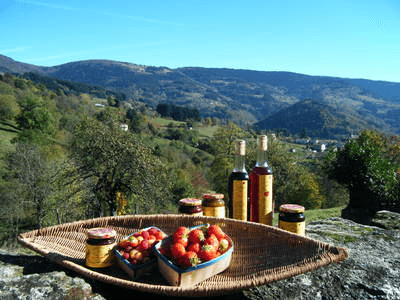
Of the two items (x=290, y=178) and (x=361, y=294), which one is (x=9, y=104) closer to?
(x=290, y=178)

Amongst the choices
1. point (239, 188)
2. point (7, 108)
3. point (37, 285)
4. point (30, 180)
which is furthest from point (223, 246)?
point (7, 108)

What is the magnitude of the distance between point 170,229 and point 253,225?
80cm

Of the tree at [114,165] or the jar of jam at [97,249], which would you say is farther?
the tree at [114,165]

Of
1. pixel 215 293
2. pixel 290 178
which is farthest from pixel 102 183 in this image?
pixel 290 178

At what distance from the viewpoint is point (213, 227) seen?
9.56 feet

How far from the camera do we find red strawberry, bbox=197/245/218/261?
2639 millimetres

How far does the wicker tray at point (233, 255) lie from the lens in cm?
233

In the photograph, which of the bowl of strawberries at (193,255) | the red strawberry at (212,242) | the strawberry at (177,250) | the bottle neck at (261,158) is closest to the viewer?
the bowl of strawberries at (193,255)

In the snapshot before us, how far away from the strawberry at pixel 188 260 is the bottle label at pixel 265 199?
1.05m

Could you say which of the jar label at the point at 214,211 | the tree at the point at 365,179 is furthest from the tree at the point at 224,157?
the jar label at the point at 214,211

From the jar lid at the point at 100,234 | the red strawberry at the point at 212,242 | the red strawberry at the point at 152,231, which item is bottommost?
the red strawberry at the point at 152,231

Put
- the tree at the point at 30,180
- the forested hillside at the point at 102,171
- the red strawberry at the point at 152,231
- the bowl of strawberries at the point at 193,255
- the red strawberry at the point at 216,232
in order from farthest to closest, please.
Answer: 1. the tree at the point at 30,180
2. the forested hillside at the point at 102,171
3. the red strawberry at the point at 152,231
4. the red strawberry at the point at 216,232
5. the bowl of strawberries at the point at 193,255

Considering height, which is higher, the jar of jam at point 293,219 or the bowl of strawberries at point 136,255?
the jar of jam at point 293,219

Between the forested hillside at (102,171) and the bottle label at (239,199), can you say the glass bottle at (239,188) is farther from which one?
the forested hillside at (102,171)
